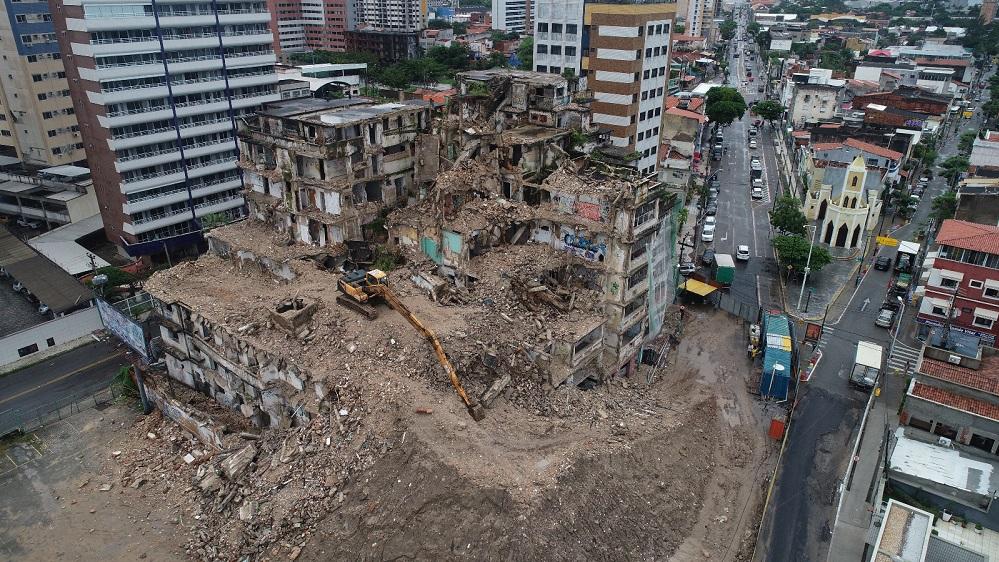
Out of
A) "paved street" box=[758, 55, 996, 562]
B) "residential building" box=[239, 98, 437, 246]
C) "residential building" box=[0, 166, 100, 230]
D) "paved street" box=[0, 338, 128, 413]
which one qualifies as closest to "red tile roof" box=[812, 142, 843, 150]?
"paved street" box=[758, 55, 996, 562]

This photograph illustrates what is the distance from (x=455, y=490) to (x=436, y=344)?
1006 centimetres

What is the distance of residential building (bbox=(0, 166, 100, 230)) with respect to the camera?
7538 cm

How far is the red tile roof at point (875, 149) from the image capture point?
3238 inches

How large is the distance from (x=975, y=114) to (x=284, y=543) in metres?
157

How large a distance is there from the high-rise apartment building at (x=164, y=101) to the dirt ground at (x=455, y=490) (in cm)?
3026

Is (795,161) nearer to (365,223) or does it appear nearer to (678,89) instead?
(678,89)

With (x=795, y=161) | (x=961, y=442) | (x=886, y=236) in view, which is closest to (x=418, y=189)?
(x=961, y=442)

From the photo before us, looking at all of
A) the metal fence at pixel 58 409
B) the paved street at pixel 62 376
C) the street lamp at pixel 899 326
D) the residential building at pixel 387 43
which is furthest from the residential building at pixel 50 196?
the residential building at pixel 387 43

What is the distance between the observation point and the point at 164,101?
220ft

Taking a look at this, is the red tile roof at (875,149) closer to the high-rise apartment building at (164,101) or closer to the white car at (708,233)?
the white car at (708,233)

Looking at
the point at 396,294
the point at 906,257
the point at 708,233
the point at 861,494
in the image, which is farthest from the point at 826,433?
the point at 708,233

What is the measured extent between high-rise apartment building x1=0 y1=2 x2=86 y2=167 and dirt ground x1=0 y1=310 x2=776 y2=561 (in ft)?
182

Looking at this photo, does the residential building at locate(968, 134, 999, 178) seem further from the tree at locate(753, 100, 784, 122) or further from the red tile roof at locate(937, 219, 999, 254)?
the tree at locate(753, 100, 784, 122)

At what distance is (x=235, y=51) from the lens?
237ft
